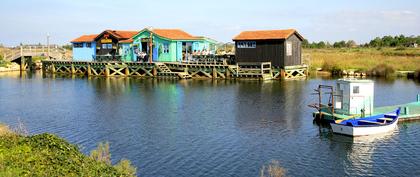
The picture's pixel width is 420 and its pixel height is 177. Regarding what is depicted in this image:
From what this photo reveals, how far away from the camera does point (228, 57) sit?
59812mm

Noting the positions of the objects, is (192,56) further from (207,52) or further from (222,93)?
(222,93)

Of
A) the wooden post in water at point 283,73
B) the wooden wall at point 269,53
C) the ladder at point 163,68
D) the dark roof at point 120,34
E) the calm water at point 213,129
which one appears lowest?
the calm water at point 213,129

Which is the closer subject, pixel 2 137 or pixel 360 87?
pixel 2 137

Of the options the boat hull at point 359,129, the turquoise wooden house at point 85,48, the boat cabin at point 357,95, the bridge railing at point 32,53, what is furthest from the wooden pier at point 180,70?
the boat hull at point 359,129

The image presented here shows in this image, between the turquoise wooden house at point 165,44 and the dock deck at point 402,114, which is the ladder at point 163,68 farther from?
the dock deck at point 402,114

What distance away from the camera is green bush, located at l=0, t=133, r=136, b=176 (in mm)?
13898

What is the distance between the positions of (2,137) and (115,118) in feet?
47.0

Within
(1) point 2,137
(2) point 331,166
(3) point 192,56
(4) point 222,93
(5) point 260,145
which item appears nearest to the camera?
(1) point 2,137

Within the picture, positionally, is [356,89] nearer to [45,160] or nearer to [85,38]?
[45,160]

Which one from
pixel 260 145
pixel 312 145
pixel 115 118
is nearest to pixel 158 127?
pixel 115 118

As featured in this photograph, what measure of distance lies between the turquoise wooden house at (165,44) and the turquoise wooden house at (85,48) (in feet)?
23.8

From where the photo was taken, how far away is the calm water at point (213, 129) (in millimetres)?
20719

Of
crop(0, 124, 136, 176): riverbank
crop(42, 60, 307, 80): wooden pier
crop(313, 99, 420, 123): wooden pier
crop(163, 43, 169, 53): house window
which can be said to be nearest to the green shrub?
crop(42, 60, 307, 80): wooden pier

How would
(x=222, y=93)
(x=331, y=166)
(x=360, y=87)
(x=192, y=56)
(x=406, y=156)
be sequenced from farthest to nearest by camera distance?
(x=192, y=56)
(x=222, y=93)
(x=360, y=87)
(x=406, y=156)
(x=331, y=166)
